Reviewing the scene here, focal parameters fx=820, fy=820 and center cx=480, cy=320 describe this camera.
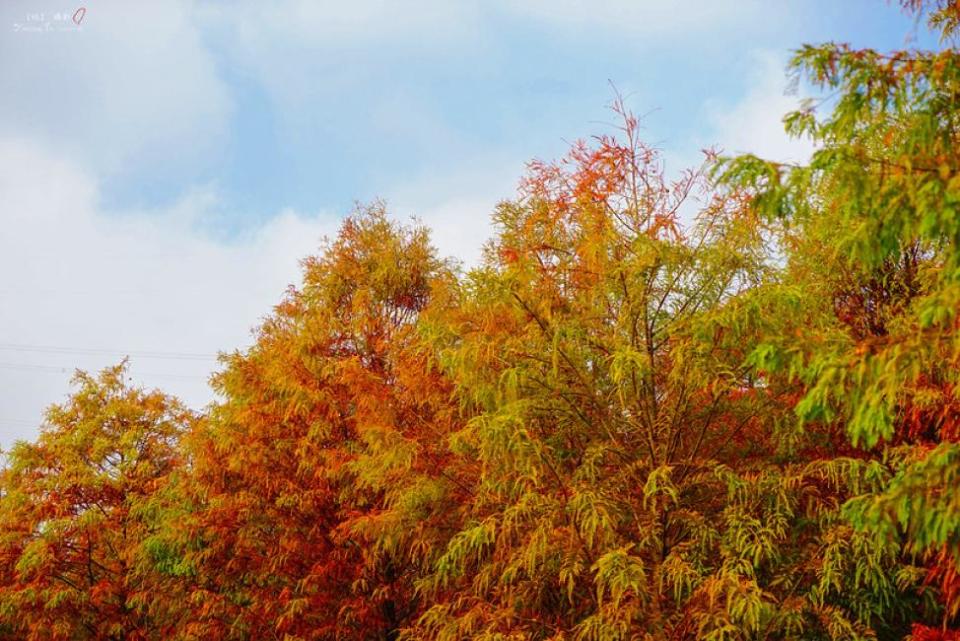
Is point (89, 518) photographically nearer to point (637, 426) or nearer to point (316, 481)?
point (316, 481)

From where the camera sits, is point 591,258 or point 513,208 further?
point 513,208

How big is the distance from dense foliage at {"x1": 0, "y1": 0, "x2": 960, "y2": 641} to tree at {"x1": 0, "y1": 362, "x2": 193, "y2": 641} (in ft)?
5.97

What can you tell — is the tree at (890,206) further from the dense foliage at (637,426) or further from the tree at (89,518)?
the tree at (89,518)

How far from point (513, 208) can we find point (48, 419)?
40.0ft

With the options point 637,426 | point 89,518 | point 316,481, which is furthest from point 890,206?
point 89,518

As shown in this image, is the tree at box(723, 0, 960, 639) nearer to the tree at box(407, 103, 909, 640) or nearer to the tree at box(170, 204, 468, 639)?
the tree at box(407, 103, 909, 640)

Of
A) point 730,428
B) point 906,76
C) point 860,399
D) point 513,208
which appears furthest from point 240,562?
point 906,76

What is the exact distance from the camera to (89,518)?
1589cm

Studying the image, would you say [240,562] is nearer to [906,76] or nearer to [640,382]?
[640,382]

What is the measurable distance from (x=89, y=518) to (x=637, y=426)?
461 inches

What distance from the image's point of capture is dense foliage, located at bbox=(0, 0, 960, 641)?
489cm

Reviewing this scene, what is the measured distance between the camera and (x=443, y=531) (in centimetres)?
1114

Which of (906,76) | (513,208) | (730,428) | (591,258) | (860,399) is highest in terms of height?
(513,208)

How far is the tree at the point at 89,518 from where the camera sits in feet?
50.9
